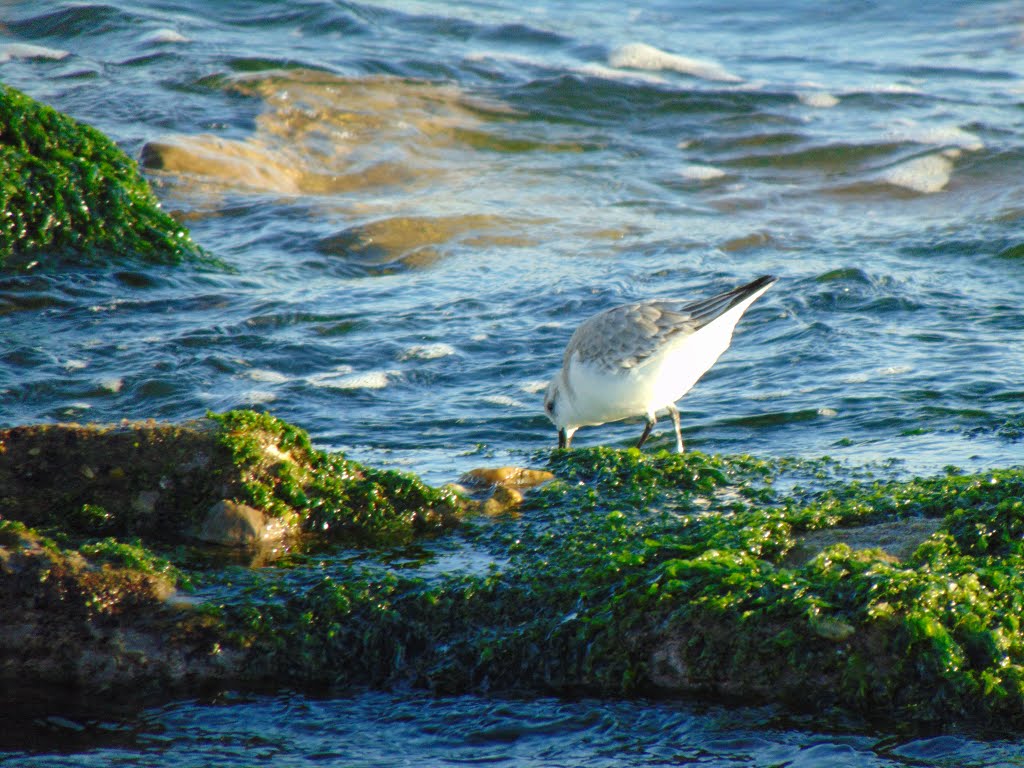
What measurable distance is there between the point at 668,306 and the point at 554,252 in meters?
3.53

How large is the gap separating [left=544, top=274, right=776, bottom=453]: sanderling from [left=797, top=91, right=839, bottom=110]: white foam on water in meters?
8.24

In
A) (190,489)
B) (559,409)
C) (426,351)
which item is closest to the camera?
(190,489)

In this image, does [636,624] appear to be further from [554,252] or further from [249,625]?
[554,252]

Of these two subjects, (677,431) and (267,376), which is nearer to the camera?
(677,431)

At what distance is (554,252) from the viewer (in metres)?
9.58

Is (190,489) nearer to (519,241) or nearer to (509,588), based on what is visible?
(509,588)

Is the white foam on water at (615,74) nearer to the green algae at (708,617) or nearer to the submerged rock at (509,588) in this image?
the submerged rock at (509,588)

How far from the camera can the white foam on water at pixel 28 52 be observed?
1369 centimetres

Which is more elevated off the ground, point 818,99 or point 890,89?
point 890,89

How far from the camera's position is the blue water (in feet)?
18.0

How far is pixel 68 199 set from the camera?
8469mm

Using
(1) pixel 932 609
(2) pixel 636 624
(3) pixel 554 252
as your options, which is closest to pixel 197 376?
(3) pixel 554 252

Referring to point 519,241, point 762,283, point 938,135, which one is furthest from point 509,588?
point 938,135

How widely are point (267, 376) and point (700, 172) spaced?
Answer: 613cm
